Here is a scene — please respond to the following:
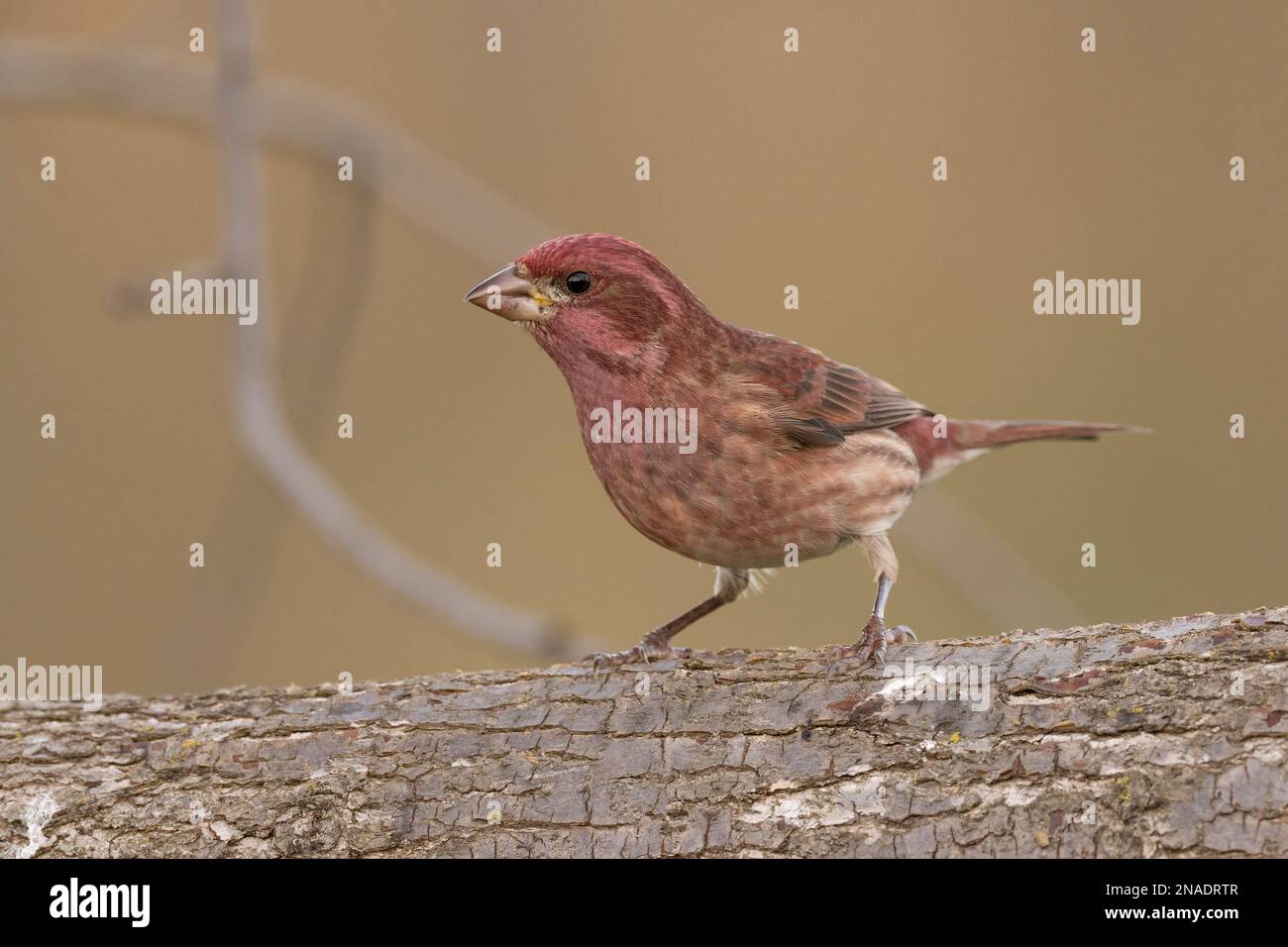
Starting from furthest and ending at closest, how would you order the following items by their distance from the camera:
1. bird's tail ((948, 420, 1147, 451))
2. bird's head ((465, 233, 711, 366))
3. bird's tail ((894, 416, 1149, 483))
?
bird's tail ((948, 420, 1147, 451)) < bird's tail ((894, 416, 1149, 483)) < bird's head ((465, 233, 711, 366))

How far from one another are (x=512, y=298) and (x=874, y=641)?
179 cm

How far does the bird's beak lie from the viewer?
5461 millimetres

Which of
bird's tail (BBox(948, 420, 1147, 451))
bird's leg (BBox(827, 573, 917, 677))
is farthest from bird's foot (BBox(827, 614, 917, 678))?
bird's tail (BBox(948, 420, 1147, 451))

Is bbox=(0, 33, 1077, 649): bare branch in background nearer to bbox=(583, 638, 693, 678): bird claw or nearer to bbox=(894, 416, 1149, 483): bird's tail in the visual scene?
bbox=(894, 416, 1149, 483): bird's tail

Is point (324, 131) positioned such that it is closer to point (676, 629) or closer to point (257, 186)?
point (257, 186)

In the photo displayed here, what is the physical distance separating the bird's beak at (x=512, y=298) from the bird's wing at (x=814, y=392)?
0.80 m

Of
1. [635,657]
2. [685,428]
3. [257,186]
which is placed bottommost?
[635,657]

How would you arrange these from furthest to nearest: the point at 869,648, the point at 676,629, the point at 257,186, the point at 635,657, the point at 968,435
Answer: the point at 968,435
the point at 257,186
the point at 676,629
the point at 635,657
the point at 869,648

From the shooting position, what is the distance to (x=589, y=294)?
18.3ft

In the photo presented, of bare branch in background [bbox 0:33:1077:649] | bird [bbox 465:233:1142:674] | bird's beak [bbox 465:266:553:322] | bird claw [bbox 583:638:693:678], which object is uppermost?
bare branch in background [bbox 0:33:1077:649]

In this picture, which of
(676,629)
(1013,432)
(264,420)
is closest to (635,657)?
(676,629)

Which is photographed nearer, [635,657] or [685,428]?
[685,428]

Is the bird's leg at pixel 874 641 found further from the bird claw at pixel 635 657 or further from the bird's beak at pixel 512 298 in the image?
the bird's beak at pixel 512 298
